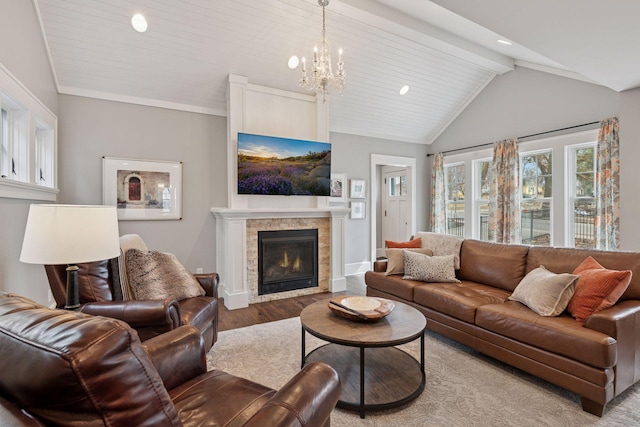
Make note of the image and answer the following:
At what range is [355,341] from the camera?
188 cm

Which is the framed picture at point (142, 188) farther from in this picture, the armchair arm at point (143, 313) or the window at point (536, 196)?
the window at point (536, 196)

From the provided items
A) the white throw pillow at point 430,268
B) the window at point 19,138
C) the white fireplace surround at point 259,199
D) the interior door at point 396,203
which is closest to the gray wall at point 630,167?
the white throw pillow at point 430,268

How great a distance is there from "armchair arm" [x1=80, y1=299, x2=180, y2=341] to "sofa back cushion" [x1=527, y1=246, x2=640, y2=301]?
120 inches

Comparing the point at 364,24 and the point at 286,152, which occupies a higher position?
the point at 364,24

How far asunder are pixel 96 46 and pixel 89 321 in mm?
3896

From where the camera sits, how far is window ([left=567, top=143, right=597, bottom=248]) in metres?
4.20

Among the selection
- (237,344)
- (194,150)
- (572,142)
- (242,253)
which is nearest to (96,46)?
(194,150)

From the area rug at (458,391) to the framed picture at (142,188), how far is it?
2.10 metres

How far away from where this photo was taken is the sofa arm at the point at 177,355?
142cm

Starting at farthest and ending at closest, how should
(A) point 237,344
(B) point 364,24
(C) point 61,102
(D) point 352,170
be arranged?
(D) point 352,170 → (B) point 364,24 → (C) point 61,102 → (A) point 237,344

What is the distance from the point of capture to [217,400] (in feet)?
4.33

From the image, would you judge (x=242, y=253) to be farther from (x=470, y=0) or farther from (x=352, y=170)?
(x=470, y=0)

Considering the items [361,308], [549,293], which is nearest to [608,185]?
[549,293]

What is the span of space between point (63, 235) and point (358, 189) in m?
4.61
